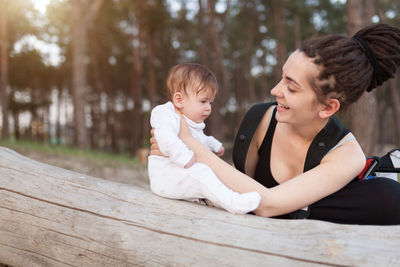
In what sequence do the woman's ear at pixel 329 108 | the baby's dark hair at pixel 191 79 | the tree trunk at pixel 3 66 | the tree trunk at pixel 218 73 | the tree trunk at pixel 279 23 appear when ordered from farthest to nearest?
1. the tree trunk at pixel 279 23
2. the tree trunk at pixel 3 66
3. the tree trunk at pixel 218 73
4. the baby's dark hair at pixel 191 79
5. the woman's ear at pixel 329 108

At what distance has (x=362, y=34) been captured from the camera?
218 cm

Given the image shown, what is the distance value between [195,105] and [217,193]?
0.62 meters

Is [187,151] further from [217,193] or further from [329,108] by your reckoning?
[329,108]

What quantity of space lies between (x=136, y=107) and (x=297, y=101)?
1765 centimetres

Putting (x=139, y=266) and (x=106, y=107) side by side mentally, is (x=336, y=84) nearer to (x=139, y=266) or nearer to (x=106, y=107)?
(x=139, y=266)

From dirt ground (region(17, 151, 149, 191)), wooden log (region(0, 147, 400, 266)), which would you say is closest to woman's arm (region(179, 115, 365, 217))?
wooden log (region(0, 147, 400, 266))

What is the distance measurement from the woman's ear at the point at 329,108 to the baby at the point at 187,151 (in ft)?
2.16

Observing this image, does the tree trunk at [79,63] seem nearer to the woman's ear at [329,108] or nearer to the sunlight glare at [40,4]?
the sunlight glare at [40,4]

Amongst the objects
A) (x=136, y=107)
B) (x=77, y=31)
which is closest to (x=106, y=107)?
(x=136, y=107)

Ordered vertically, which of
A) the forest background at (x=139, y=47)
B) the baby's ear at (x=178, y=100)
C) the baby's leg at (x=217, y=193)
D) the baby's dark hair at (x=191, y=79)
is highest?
the forest background at (x=139, y=47)

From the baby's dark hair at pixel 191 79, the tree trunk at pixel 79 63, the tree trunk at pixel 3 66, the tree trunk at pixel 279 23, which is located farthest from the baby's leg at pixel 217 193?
the tree trunk at pixel 279 23

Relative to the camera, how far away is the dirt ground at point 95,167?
8875mm

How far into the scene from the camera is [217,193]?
1.99m

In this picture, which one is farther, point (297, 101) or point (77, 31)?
point (77, 31)
